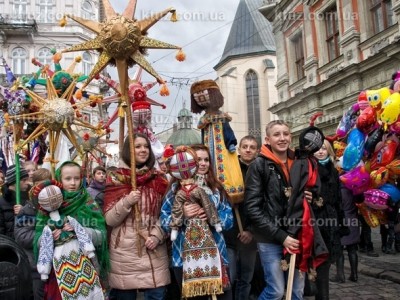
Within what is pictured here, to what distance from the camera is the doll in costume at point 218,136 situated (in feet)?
12.5

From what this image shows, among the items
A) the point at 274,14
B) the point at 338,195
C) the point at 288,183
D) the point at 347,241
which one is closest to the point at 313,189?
the point at 288,183

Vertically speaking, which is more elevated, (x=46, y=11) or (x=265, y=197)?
(x=46, y=11)

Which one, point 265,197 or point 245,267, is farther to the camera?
point 245,267

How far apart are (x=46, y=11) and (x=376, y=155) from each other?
29.2 metres

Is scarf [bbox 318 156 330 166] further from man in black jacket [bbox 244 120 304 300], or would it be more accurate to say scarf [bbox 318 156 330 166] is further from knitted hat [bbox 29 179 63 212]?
knitted hat [bbox 29 179 63 212]

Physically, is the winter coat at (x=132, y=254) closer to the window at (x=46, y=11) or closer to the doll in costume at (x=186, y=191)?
the doll in costume at (x=186, y=191)

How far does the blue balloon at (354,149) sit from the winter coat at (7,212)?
3954mm

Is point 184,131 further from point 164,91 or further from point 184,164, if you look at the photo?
point 184,164

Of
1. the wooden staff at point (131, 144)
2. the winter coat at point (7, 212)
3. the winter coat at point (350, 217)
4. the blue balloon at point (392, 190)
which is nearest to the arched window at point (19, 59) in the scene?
the winter coat at point (7, 212)

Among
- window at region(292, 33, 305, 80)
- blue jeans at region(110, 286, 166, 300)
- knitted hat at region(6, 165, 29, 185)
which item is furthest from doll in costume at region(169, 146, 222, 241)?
window at region(292, 33, 305, 80)

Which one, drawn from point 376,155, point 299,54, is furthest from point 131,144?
point 299,54

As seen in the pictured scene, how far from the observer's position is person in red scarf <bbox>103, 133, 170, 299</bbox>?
3229mm

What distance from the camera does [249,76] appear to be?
3975 cm

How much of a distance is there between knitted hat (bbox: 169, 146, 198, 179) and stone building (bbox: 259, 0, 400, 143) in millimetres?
9688
